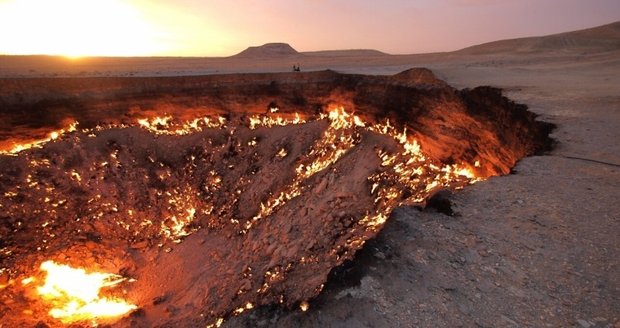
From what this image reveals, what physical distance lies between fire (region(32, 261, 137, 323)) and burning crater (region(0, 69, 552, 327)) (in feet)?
0.12

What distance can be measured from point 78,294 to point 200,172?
4.92 metres

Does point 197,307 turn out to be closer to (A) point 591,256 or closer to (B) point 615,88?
(A) point 591,256

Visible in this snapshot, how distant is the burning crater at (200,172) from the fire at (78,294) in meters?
0.04

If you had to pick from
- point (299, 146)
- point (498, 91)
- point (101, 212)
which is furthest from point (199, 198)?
point (498, 91)

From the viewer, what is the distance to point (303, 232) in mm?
8219

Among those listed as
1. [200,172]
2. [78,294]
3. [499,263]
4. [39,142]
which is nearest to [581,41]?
[200,172]

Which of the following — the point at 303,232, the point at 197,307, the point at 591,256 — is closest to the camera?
the point at 591,256

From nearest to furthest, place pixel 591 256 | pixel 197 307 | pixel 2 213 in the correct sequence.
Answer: pixel 591 256 < pixel 197 307 < pixel 2 213

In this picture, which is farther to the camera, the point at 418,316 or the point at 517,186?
the point at 517,186


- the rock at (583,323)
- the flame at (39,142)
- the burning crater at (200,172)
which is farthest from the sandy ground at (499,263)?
the flame at (39,142)

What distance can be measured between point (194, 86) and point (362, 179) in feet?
24.7

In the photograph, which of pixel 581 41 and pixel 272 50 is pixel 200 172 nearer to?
pixel 581 41

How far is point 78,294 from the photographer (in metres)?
8.48

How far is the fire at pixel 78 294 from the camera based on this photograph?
7.97m
